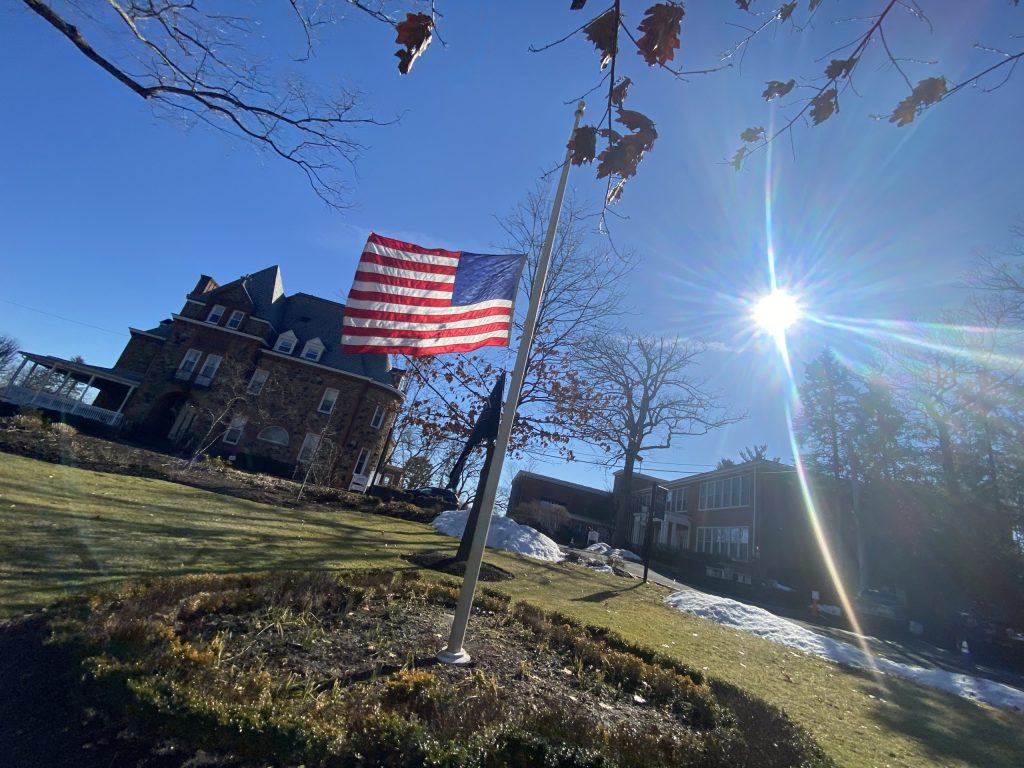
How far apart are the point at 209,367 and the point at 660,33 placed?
3496 cm

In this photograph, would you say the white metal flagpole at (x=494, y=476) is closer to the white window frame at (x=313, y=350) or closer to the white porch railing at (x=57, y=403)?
the white window frame at (x=313, y=350)

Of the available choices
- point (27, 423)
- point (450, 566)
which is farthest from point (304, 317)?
point (450, 566)

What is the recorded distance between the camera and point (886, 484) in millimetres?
29188

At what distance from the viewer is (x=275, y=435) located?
30.9 m

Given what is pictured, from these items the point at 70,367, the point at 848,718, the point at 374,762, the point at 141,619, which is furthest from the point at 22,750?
the point at 70,367

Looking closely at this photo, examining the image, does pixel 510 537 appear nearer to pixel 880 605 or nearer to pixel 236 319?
pixel 880 605

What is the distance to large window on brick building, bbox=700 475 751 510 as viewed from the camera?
3200 cm

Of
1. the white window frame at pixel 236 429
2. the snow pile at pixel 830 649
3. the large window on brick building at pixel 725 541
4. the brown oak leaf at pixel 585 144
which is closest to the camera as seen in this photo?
the brown oak leaf at pixel 585 144

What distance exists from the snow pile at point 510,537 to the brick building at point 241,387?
13.9 m

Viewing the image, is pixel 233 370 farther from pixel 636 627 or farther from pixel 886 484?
pixel 886 484

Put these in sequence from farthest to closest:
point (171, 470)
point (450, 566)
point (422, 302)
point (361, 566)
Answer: point (171, 470) → point (450, 566) → point (361, 566) → point (422, 302)

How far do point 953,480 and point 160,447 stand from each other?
141ft

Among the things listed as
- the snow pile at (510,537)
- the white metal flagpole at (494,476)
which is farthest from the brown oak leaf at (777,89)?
the snow pile at (510,537)

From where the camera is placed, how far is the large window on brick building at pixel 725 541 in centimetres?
3062
